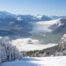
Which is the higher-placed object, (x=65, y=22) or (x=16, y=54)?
(x=65, y=22)

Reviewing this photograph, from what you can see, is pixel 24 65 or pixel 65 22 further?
pixel 65 22

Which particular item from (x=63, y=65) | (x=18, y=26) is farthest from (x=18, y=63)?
(x=18, y=26)

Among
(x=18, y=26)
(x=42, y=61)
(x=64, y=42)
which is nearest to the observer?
(x=42, y=61)

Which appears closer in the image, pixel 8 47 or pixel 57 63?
pixel 57 63

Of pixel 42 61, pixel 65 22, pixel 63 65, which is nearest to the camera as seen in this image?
pixel 63 65

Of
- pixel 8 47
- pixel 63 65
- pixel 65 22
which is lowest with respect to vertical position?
pixel 63 65

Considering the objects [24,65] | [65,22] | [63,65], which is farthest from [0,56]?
[65,22]

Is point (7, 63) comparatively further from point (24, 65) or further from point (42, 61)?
point (42, 61)

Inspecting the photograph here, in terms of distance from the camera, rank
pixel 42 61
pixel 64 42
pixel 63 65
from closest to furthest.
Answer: pixel 63 65 → pixel 42 61 → pixel 64 42

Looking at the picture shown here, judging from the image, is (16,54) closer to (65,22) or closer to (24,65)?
(24,65)
